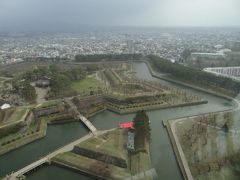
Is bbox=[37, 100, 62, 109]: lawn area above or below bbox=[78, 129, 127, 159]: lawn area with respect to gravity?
above

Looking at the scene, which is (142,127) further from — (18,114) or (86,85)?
(86,85)

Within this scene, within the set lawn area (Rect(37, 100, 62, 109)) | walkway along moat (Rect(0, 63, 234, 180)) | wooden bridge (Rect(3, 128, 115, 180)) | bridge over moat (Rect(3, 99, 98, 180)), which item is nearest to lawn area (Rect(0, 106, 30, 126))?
lawn area (Rect(37, 100, 62, 109))

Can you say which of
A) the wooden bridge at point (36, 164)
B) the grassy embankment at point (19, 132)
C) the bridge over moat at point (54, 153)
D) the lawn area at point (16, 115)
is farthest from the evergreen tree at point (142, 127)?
the lawn area at point (16, 115)

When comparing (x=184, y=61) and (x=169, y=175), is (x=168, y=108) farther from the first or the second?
(x=184, y=61)

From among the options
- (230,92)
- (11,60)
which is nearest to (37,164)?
(230,92)

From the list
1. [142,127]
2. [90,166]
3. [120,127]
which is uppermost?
[142,127]

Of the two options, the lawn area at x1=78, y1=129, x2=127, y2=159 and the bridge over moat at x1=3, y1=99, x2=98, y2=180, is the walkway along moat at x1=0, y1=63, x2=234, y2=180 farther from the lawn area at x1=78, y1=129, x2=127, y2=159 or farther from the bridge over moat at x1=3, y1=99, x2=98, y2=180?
the lawn area at x1=78, y1=129, x2=127, y2=159

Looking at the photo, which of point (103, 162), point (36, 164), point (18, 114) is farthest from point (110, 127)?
point (18, 114)

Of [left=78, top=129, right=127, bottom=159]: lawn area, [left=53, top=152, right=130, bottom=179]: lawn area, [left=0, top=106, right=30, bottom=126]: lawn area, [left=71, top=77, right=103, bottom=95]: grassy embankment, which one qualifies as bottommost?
[left=53, top=152, right=130, bottom=179]: lawn area

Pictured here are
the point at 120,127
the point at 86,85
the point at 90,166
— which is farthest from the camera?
the point at 86,85
